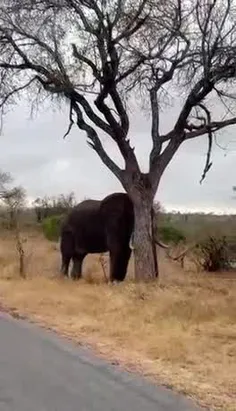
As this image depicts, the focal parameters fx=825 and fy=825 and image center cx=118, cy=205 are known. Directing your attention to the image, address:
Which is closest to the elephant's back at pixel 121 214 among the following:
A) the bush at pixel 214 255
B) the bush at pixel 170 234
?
the bush at pixel 214 255

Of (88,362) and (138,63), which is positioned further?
(138,63)

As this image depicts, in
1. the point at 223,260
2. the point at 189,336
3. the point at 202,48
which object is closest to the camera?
the point at 189,336

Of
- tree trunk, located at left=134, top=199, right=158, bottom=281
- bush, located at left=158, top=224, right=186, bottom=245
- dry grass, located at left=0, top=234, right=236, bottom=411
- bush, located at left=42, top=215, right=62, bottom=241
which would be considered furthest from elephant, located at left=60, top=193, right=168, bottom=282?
bush, located at left=42, top=215, right=62, bottom=241

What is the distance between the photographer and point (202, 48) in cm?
2038

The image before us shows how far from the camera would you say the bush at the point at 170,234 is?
135ft

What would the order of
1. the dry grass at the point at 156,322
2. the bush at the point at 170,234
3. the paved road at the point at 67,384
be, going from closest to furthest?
the paved road at the point at 67,384 < the dry grass at the point at 156,322 < the bush at the point at 170,234

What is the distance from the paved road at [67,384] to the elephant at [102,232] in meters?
10.8

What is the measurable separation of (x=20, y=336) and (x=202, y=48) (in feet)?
32.2

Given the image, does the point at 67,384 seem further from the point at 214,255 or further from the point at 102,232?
the point at 214,255

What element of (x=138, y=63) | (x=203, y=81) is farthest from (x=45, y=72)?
(x=203, y=81)

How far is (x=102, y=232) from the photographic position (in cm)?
2475

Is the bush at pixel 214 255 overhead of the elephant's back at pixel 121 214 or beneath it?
beneath

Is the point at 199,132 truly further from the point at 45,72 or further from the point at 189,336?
the point at 189,336

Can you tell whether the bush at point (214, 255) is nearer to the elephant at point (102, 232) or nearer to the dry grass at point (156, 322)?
the dry grass at point (156, 322)
